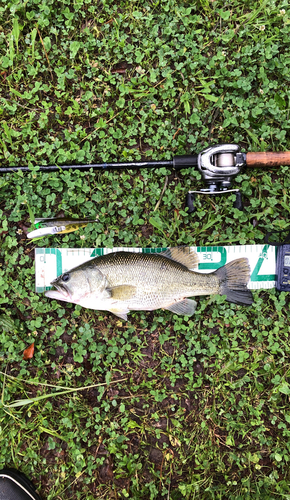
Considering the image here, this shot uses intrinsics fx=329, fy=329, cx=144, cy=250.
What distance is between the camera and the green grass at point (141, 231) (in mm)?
3672

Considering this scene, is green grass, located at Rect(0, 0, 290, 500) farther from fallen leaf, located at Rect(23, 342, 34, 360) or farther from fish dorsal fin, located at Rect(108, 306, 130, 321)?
fish dorsal fin, located at Rect(108, 306, 130, 321)

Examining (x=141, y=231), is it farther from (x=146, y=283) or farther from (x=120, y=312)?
(x=120, y=312)

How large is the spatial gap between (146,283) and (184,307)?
0.52 metres

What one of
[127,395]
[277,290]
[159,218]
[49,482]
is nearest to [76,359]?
[127,395]

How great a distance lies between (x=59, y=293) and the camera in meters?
3.49

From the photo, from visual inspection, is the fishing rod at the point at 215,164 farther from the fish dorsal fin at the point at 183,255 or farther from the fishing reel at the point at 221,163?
the fish dorsal fin at the point at 183,255

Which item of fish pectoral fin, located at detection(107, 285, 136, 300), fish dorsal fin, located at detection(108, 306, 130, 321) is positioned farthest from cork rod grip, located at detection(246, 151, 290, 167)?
fish dorsal fin, located at detection(108, 306, 130, 321)

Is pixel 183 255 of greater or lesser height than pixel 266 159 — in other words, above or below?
below

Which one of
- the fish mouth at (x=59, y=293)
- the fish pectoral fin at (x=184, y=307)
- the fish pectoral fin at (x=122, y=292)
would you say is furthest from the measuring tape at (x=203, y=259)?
the fish pectoral fin at (x=122, y=292)

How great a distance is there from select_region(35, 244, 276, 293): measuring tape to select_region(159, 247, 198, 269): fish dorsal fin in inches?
4.4

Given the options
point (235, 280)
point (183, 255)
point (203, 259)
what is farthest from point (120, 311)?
point (235, 280)

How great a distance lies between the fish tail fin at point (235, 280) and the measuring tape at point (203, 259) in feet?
0.54

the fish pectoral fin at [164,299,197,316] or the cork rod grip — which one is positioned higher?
the cork rod grip

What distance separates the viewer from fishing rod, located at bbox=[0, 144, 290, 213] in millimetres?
3461
